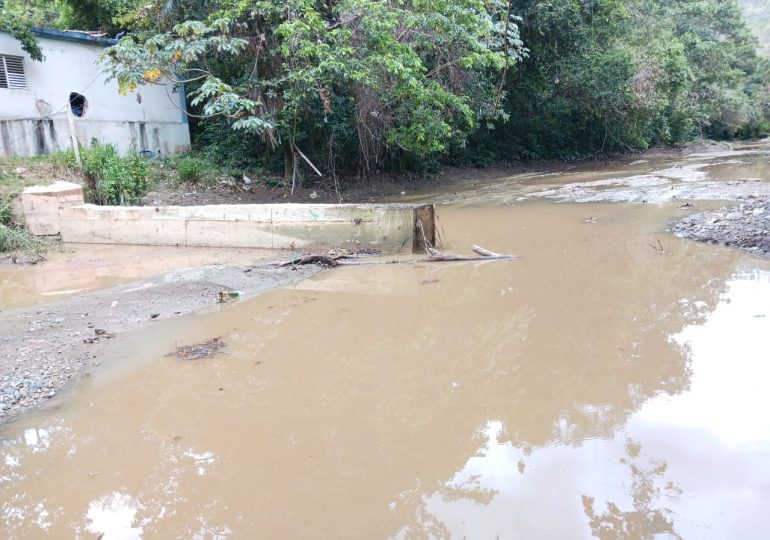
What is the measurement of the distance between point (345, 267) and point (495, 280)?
205 cm

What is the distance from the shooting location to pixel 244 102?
10641 mm

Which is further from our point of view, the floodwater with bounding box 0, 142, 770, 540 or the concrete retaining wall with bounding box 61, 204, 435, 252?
the concrete retaining wall with bounding box 61, 204, 435, 252

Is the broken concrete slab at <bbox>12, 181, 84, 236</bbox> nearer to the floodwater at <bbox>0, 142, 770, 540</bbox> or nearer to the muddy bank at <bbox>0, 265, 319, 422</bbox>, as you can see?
the muddy bank at <bbox>0, 265, 319, 422</bbox>

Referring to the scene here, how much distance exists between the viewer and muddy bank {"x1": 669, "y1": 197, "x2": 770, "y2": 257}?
7547 mm

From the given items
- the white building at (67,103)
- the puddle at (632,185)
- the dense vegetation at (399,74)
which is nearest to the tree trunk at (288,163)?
the dense vegetation at (399,74)

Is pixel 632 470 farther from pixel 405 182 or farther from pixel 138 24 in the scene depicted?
pixel 405 182

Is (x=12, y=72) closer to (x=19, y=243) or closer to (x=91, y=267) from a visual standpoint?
(x=19, y=243)

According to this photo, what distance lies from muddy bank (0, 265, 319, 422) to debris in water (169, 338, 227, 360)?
0.67 m

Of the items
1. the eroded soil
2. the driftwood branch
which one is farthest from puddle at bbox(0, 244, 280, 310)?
the driftwood branch

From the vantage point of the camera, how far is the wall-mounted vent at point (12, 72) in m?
13.2

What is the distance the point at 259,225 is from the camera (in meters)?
8.52

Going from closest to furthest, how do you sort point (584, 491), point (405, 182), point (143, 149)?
point (584, 491) → point (143, 149) → point (405, 182)

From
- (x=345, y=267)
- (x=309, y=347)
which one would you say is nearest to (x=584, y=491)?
(x=309, y=347)

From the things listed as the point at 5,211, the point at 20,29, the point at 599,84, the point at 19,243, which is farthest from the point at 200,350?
the point at 599,84
